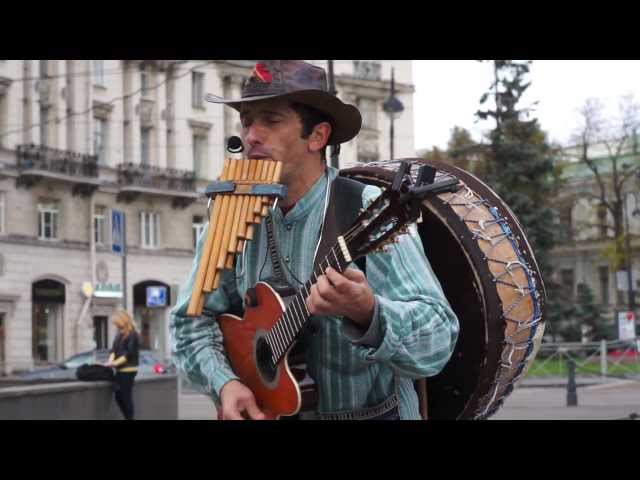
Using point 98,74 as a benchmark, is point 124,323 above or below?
below

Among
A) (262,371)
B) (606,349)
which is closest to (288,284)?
(262,371)

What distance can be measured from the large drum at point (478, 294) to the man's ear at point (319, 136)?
0.30 meters

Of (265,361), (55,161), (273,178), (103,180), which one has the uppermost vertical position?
(55,161)

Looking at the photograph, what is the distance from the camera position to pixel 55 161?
42.0m

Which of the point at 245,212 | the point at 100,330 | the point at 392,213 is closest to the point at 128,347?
the point at 245,212

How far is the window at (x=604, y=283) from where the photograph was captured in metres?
58.1

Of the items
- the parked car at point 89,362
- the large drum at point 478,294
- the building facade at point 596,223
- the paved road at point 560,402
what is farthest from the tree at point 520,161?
the large drum at point 478,294

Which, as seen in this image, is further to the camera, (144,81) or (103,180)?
(144,81)

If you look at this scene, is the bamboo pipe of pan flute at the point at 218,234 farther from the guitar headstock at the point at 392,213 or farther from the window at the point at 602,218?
the window at the point at 602,218

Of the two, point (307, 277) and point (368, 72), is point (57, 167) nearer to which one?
point (368, 72)

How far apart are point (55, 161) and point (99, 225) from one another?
3690 millimetres

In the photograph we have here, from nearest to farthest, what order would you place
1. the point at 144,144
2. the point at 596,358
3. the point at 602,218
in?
the point at 596,358 < the point at 144,144 < the point at 602,218

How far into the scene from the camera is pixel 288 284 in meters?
2.83
